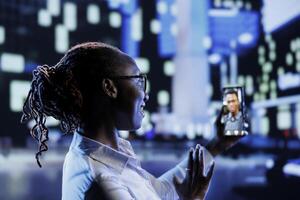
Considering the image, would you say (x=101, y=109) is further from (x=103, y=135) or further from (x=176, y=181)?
(x=176, y=181)

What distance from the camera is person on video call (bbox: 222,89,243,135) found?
3.00ft

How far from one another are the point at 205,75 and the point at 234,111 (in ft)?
8.48

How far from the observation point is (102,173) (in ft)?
2.10

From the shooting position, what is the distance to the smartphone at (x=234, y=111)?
3.00 ft

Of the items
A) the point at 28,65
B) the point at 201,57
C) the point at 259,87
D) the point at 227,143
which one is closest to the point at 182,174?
the point at 227,143

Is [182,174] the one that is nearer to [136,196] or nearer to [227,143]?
[227,143]

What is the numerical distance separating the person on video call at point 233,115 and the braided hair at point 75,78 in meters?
0.26

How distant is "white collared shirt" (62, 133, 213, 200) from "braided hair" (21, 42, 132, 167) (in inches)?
2.0

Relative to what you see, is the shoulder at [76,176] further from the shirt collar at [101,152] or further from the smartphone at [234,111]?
the smartphone at [234,111]

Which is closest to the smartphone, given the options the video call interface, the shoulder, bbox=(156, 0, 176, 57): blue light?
the shoulder

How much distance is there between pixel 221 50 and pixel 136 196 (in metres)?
2.67

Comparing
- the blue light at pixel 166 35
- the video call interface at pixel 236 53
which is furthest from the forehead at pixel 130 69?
the blue light at pixel 166 35

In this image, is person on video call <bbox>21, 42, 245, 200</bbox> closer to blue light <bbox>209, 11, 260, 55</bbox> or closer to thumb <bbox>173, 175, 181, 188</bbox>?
thumb <bbox>173, 175, 181, 188</bbox>

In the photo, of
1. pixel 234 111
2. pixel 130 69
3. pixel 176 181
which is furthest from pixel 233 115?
pixel 130 69
